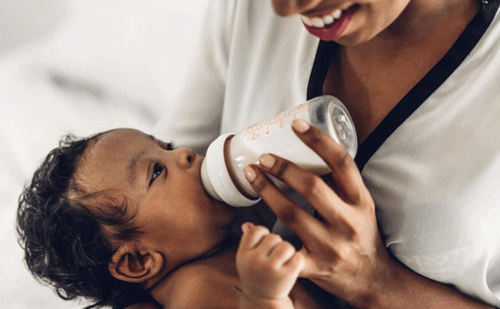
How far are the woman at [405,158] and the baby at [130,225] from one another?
0.18 m

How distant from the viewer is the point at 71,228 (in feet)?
2.80

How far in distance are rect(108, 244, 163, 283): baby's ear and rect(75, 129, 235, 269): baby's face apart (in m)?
0.02

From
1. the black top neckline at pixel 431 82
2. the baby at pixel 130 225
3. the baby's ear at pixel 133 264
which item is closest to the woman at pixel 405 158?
the black top neckline at pixel 431 82

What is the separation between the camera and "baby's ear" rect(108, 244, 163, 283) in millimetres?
868

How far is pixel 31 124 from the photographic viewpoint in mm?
1272

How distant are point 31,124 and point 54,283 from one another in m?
0.47

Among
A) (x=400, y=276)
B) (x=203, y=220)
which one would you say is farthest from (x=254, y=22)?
(x=400, y=276)

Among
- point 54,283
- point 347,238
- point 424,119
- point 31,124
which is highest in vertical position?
point 424,119

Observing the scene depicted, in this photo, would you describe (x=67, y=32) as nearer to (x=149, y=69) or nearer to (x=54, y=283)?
(x=149, y=69)

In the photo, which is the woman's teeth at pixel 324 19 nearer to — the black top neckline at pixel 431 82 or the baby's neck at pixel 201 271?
the black top neckline at pixel 431 82

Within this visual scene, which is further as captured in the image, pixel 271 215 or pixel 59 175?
pixel 271 215

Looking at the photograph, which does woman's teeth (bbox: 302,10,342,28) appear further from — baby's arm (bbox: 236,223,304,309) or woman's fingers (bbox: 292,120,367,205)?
baby's arm (bbox: 236,223,304,309)

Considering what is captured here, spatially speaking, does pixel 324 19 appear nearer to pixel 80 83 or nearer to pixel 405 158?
pixel 405 158

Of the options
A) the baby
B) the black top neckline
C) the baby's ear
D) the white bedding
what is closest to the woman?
the black top neckline
